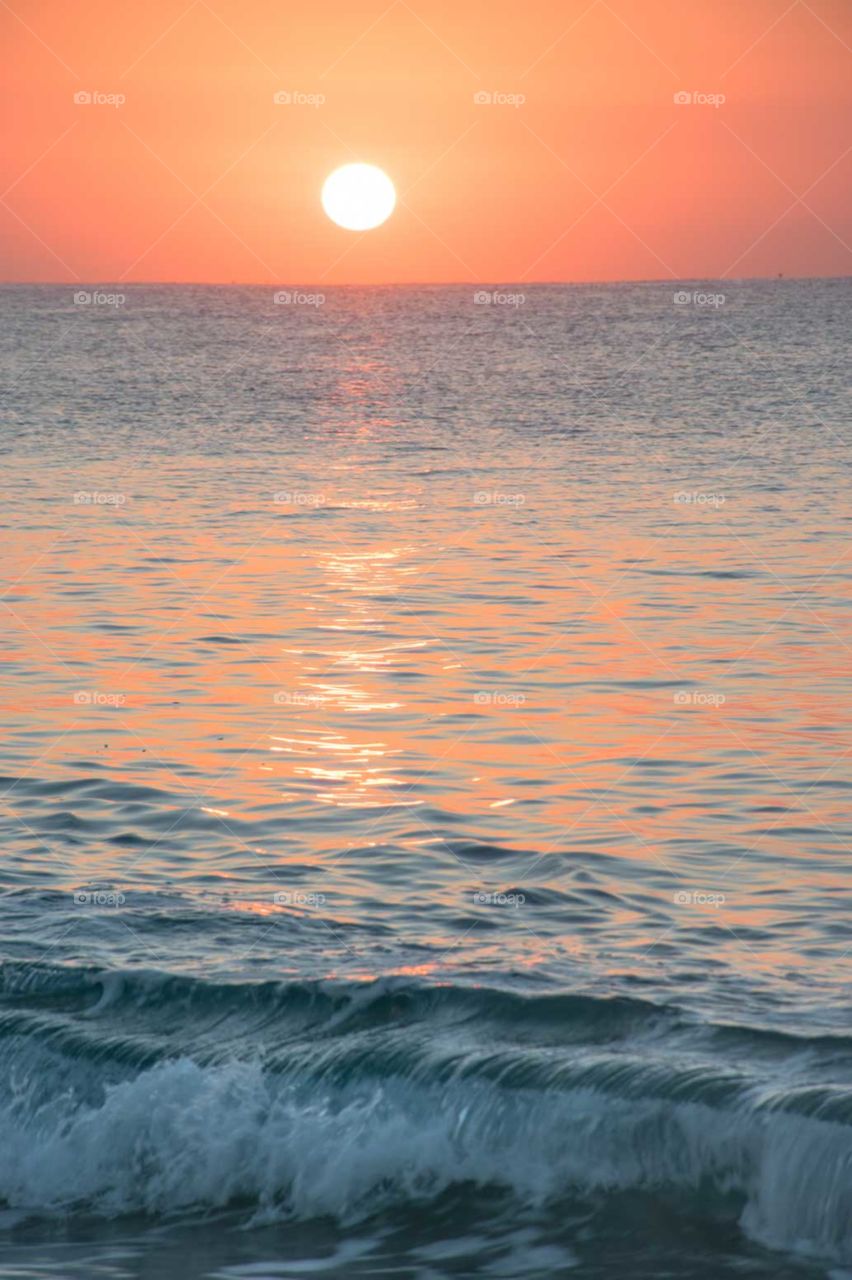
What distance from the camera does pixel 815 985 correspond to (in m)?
9.91

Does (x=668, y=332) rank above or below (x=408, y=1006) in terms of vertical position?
above

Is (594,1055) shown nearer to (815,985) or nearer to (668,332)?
(815,985)

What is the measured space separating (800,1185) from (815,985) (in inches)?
72.0

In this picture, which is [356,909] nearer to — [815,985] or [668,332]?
[815,985]

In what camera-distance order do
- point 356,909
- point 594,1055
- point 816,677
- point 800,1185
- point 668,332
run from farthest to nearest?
point 668,332 < point 816,677 < point 356,909 < point 594,1055 < point 800,1185

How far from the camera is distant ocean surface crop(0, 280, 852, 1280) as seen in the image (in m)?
8.47

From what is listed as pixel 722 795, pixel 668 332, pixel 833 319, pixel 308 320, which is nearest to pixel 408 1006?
pixel 722 795

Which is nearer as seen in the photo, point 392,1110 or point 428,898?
point 392,1110

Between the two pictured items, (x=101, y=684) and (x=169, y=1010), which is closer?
(x=169, y=1010)

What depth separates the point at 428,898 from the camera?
11508mm

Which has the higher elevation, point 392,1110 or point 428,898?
point 428,898

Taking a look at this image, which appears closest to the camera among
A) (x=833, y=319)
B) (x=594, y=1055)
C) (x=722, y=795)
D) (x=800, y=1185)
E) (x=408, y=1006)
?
(x=800, y=1185)

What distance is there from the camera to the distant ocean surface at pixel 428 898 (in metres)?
8.47

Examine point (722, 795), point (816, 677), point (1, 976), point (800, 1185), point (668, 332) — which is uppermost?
point (668, 332)
